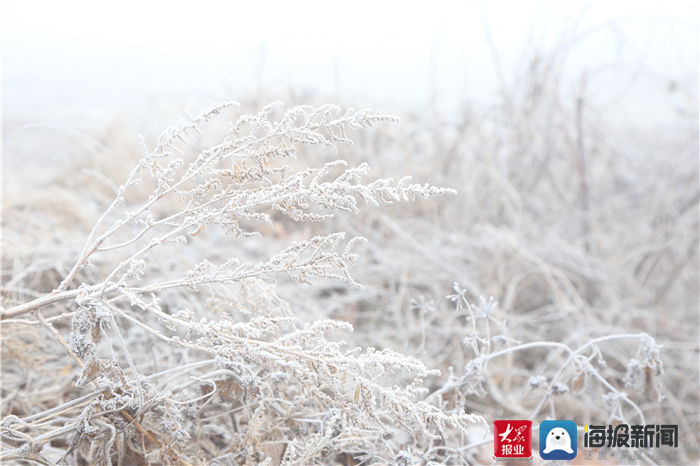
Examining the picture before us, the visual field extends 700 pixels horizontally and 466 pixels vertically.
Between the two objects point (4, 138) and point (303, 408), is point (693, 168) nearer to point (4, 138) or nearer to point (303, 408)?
point (303, 408)

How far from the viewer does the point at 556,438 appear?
0.88 meters

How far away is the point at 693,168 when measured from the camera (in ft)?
7.08

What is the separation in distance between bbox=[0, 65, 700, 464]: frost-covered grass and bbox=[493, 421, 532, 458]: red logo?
0.02m

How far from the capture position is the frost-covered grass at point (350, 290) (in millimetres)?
666

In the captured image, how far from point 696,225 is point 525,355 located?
971mm

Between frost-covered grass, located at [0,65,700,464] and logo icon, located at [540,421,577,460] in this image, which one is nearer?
frost-covered grass, located at [0,65,700,464]

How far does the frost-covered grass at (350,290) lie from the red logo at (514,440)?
0.08 feet

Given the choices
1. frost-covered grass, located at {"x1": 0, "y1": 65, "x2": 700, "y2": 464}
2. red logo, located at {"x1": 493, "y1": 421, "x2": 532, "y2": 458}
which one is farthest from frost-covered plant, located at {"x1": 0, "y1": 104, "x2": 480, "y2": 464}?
red logo, located at {"x1": 493, "y1": 421, "x2": 532, "y2": 458}

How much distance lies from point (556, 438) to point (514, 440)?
0.23 ft

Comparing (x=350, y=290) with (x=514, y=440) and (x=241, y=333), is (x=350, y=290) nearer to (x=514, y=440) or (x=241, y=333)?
(x=514, y=440)

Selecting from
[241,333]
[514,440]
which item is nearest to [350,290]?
[514,440]

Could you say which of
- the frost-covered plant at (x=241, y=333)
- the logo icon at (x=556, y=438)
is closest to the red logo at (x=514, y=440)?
the logo icon at (x=556, y=438)

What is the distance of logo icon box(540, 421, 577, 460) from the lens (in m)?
0.87

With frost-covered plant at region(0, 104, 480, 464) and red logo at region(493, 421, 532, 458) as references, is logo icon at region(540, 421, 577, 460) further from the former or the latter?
frost-covered plant at region(0, 104, 480, 464)
